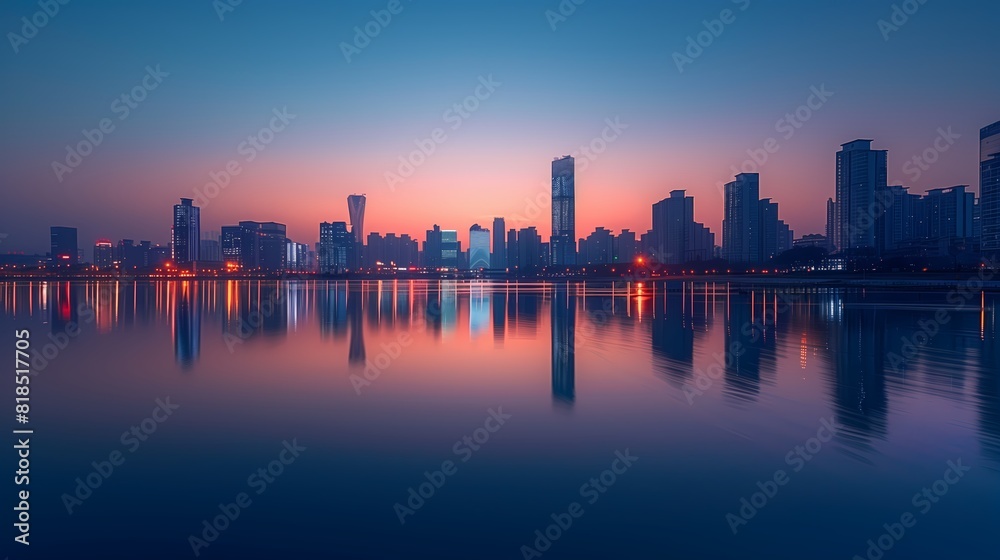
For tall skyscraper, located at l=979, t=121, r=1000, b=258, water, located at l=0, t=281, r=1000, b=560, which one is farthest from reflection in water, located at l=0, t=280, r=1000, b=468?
tall skyscraper, located at l=979, t=121, r=1000, b=258

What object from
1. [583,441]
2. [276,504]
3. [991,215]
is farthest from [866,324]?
[991,215]

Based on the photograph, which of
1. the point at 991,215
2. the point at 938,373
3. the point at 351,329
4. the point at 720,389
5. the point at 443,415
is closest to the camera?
the point at 443,415

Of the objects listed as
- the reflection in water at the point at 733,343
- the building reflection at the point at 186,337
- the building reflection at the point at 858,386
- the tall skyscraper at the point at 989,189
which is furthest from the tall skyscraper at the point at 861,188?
the building reflection at the point at 186,337

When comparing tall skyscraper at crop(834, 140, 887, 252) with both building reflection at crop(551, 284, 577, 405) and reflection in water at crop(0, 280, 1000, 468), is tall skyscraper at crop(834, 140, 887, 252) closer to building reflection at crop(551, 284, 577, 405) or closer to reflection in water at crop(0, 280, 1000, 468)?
reflection in water at crop(0, 280, 1000, 468)

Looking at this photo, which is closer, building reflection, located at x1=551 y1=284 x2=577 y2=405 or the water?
the water

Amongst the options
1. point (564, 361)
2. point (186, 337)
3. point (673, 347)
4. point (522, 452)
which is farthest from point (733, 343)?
point (186, 337)

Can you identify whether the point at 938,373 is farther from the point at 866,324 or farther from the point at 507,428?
the point at 866,324

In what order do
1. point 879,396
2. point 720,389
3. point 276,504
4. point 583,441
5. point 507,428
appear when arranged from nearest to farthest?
1. point 276,504
2. point 583,441
3. point 507,428
4. point 879,396
5. point 720,389
